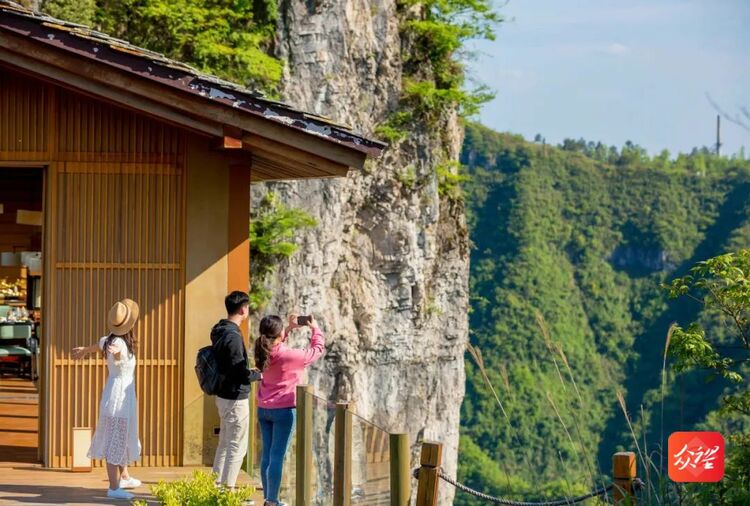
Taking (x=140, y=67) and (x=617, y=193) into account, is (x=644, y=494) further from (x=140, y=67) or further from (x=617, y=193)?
(x=617, y=193)

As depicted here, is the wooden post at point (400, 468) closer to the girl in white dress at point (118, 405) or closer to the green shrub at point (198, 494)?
the green shrub at point (198, 494)

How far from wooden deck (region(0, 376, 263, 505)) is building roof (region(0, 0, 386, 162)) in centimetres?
290

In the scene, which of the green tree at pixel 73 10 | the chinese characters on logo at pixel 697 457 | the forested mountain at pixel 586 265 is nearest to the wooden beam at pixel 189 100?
the chinese characters on logo at pixel 697 457

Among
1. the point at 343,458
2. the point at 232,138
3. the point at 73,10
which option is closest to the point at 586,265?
the point at 73,10

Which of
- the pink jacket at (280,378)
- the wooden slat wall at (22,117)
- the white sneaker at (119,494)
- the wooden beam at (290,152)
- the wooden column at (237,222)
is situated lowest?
the white sneaker at (119,494)

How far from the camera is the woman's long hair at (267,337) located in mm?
8375

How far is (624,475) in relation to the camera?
21.8 feet

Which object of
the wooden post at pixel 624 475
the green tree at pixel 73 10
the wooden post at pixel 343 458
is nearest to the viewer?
the wooden post at pixel 624 475

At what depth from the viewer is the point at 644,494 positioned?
6.75 metres

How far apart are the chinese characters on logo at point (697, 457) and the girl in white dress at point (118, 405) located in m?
4.15

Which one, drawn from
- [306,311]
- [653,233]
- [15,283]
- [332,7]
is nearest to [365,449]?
[15,283]

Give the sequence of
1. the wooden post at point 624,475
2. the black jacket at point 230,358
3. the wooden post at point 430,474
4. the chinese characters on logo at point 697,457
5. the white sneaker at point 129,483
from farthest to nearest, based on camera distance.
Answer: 1. the white sneaker at point 129,483
2. the black jacket at point 230,358
3. the wooden post at point 430,474
4. the wooden post at point 624,475
5. the chinese characters on logo at point 697,457

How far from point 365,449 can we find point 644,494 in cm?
189

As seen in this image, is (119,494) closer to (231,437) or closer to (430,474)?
(231,437)
